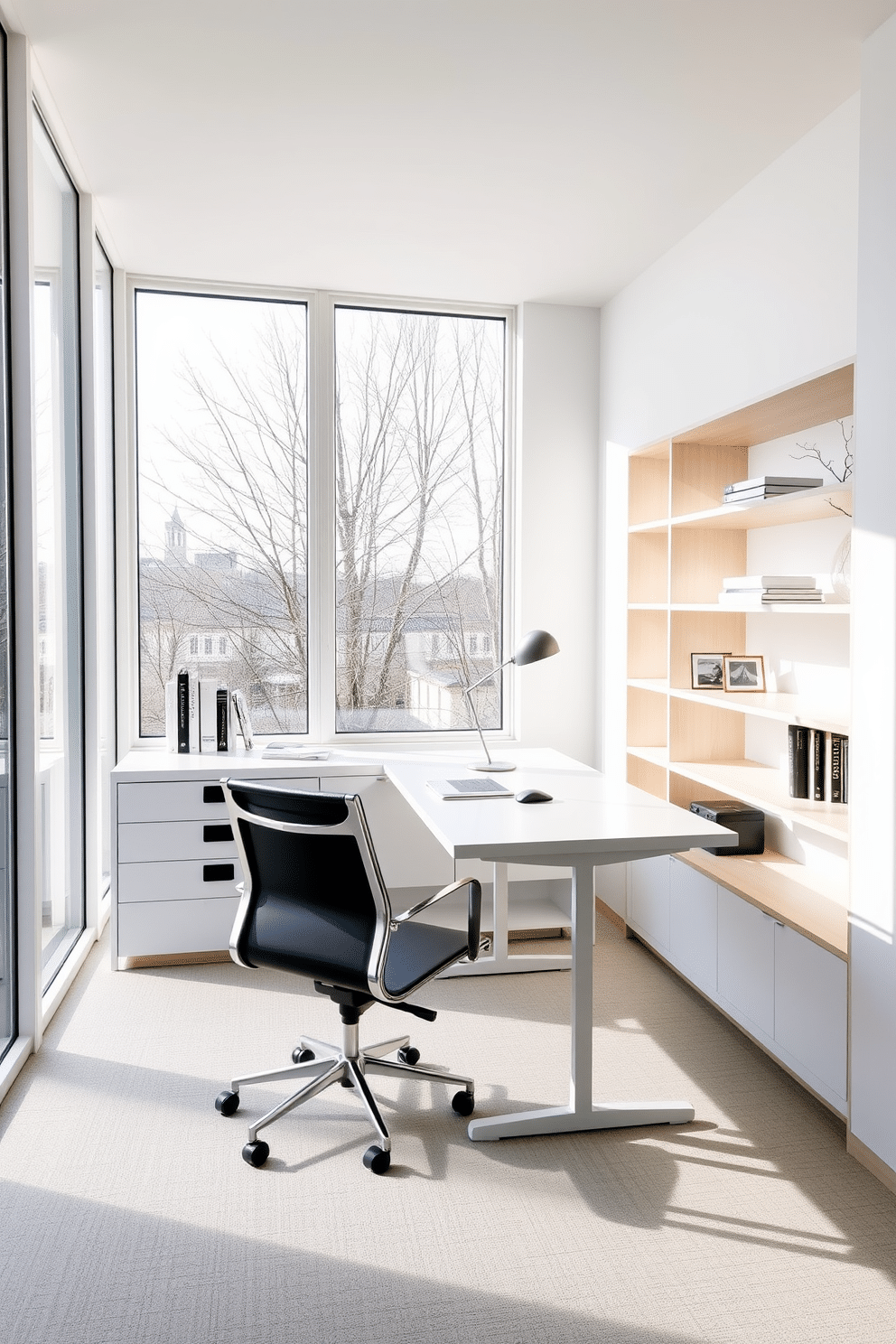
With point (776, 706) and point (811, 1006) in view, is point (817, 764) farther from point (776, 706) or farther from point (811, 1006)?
point (811, 1006)

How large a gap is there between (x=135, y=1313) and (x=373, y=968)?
30.7 inches

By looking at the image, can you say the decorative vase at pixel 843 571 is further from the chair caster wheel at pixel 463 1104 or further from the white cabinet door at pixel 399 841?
the white cabinet door at pixel 399 841

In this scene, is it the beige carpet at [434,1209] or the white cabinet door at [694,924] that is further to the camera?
the white cabinet door at [694,924]

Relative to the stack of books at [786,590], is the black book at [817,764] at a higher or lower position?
lower

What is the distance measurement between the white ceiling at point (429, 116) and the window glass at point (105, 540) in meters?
0.26

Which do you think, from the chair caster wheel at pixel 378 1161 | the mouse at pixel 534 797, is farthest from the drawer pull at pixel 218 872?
the chair caster wheel at pixel 378 1161

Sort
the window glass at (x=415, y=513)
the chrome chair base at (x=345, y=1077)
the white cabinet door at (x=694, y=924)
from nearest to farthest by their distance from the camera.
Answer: the chrome chair base at (x=345, y=1077) < the white cabinet door at (x=694, y=924) < the window glass at (x=415, y=513)

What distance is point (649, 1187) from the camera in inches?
86.7

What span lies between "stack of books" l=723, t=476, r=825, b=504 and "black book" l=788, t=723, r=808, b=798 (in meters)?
0.71

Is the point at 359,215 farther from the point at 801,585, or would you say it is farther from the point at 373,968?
the point at 373,968

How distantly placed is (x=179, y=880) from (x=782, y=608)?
7.74 ft

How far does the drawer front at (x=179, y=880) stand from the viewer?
11.7 feet

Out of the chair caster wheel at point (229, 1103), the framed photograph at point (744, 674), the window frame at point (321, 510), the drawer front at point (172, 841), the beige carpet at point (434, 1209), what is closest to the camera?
the beige carpet at point (434, 1209)

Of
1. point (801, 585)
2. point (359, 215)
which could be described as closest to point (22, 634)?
point (359, 215)
